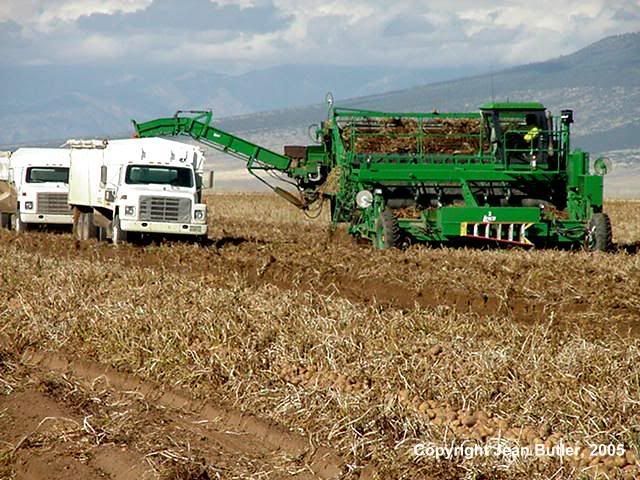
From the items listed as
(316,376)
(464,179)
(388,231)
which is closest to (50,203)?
(388,231)

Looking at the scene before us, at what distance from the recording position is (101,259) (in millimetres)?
20484

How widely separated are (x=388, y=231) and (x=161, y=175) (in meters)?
5.38

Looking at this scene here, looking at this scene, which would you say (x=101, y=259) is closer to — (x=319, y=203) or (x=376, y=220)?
(x=376, y=220)

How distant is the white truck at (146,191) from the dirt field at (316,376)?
7.05 metres

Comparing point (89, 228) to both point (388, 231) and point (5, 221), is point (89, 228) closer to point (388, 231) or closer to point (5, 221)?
point (5, 221)

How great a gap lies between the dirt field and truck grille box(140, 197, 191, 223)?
276 inches

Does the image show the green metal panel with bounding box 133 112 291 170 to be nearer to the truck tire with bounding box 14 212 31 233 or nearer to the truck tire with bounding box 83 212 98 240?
the truck tire with bounding box 83 212 98 240

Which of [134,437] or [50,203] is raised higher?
[50,203]

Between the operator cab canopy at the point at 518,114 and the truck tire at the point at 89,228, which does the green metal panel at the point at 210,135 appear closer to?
the truck tire at the point at 89,228

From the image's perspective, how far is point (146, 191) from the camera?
2378 centimetres

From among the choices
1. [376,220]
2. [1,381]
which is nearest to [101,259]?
[376,220]

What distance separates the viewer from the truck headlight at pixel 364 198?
22578 mm

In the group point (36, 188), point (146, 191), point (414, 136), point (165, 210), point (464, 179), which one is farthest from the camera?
point (36, 188)

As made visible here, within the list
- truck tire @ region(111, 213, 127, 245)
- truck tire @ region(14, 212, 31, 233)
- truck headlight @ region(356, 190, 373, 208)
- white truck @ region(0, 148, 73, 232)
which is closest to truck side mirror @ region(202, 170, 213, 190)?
truck tire @ region(111, 213, 127, 245)
